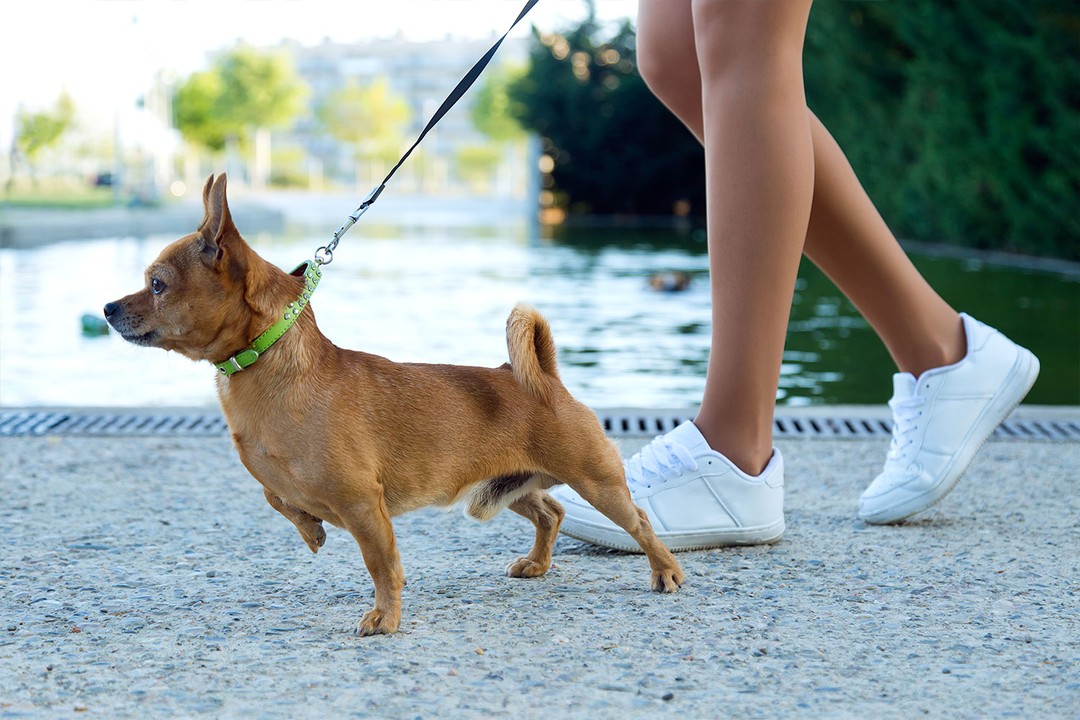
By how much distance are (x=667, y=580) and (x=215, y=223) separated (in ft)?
3.20

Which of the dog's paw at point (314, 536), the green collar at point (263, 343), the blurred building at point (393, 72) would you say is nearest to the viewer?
the green collar at point (263, 343)

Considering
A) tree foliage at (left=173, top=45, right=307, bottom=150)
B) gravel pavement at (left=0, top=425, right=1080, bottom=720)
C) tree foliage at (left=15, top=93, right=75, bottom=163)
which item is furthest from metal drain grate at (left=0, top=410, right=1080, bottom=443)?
tree foliage at (left=173, top=45, right=307, bottom=150)

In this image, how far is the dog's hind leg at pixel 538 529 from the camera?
92.4 inches

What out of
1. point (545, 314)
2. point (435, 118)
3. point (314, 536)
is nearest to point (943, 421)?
point (435, 118)

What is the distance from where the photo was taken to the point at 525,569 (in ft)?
7.69

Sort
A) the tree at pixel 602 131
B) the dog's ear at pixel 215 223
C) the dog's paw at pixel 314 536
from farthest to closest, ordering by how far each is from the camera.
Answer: the tree at pixel 602 131, the dog's paw at pixel 314 536, the dog's ear at pixel 215 223

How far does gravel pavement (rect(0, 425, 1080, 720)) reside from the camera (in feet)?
5.55

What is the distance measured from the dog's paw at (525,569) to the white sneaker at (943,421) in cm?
80

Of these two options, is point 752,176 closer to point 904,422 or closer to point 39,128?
point 904,422

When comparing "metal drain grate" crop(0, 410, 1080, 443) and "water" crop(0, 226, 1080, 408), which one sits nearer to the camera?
"metal drain grate" crop(0, 410, 1080, 443)

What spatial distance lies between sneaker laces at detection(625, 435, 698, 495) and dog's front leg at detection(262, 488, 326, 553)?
2.10ft

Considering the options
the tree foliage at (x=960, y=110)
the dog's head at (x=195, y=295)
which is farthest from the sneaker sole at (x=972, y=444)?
the tree foliage at (x=960, y=110)

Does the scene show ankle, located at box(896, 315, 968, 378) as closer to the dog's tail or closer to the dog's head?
the dog's tail

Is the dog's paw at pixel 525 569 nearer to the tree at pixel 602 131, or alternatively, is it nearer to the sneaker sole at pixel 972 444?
the sneaker sole at pixel 972 444
